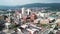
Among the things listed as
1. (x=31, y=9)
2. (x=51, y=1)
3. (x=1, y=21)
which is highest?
(x=51, y=1)

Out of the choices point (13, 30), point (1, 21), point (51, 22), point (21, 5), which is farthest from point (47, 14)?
point (1, 21)

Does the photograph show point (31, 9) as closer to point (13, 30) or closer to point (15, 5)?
point (15, 5)

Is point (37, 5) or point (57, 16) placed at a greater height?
point (37, 5)

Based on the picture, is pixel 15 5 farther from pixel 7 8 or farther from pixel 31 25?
pixel 31 25

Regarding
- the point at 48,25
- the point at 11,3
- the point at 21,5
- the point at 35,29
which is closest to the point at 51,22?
the point at 48,25

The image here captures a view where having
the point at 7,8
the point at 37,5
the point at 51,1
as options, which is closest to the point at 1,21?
the point at 7,8

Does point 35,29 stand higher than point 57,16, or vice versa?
point 57,16

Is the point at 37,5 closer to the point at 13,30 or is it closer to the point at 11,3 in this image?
the point at 11,3

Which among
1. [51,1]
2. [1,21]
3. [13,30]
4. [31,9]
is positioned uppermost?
[51,1]
